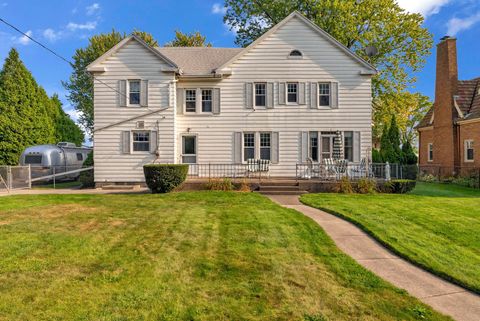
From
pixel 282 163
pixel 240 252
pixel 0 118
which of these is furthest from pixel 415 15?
pixel 0 118

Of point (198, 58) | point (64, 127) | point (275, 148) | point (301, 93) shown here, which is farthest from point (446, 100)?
point (64, 127)

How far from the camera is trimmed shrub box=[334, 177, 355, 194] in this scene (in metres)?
14.2

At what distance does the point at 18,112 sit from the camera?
2695 centimetres

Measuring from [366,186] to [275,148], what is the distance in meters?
5.86

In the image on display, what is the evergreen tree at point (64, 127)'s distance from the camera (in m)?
A: 33.8

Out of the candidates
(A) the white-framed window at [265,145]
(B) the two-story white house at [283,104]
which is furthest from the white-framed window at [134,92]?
(A) the white-framed window at [265,145]

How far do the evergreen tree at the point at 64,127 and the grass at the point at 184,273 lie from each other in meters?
29.0

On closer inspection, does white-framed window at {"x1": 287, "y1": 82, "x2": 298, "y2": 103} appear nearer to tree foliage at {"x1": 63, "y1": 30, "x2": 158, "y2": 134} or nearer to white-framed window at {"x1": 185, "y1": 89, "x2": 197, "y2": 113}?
white-framed window at {"x1": 185, "y1": 89, "x2": 197, "y2": 113}

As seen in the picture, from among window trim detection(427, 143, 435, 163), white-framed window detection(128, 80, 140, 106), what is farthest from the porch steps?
window trim detection(427, 143, 435, 163)

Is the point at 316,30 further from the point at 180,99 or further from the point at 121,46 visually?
the point at 121,46

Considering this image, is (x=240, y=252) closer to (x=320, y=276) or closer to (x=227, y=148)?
(x=320, y=276)

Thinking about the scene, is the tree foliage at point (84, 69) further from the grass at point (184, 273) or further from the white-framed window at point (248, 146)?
the grass at point (184, 273)

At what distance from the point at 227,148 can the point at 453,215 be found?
11.7 meters

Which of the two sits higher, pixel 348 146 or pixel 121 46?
pixel 121 46
